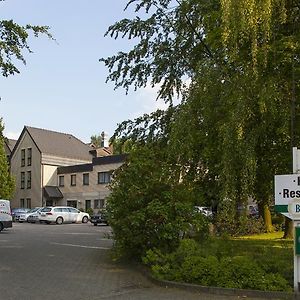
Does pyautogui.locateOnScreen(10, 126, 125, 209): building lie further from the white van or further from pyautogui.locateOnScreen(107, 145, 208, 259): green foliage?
pyautogui.locateOnScreen(107, 145, 208, 259): green foliage

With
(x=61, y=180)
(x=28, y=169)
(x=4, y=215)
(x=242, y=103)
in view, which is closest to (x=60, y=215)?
(x=4, y=215)

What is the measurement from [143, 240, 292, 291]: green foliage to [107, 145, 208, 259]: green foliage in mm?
1526

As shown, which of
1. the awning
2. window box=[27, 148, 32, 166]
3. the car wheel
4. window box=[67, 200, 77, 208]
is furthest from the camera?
window box=[27, 148, 32, 166]

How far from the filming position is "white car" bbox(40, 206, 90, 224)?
4509cm

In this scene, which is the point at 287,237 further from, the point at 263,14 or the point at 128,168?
the point at 263,14

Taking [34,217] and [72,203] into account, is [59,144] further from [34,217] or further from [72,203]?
[34,217]

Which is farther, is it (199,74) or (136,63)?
(136,63)

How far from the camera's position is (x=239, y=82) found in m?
11.7

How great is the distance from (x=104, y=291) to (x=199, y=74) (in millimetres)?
5415

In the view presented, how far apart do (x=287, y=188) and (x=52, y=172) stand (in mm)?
56681

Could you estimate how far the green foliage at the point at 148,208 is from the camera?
13141 millimetres

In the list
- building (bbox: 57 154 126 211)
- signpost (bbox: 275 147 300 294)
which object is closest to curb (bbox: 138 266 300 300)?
signpost (bbox: 275 147 300 294)

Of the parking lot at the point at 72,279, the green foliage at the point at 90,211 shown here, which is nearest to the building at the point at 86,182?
the green foliage at the point at 90,211

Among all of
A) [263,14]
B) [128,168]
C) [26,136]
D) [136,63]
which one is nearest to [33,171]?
[26,136]
